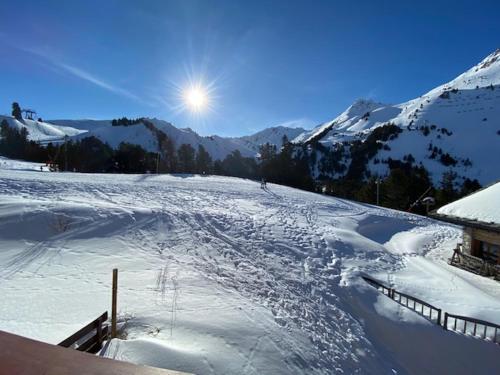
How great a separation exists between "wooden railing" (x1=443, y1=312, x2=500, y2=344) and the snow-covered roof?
5.91 m

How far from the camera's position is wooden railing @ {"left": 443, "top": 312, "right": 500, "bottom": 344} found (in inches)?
346

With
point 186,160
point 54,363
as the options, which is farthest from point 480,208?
point 186,160

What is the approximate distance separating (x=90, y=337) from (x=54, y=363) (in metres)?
4.75

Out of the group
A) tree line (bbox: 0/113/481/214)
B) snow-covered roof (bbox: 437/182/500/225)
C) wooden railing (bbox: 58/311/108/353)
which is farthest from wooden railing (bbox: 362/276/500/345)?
tree line (bbox: 0/113/481/214)

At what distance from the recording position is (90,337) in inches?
198

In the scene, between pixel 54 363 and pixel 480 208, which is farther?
pixel 480 208

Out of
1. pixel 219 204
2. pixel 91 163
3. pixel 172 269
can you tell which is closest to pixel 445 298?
pixel 172 269

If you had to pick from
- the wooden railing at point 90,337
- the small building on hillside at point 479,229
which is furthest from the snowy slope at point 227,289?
the small building on hillside at point 479,229

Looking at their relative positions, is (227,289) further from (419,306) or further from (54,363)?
(54,363)

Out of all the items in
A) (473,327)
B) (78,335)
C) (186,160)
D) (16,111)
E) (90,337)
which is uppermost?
(16,111)

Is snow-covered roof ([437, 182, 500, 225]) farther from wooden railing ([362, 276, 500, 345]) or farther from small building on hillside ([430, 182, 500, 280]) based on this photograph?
wooden railing ([362, 276, 500, 345])

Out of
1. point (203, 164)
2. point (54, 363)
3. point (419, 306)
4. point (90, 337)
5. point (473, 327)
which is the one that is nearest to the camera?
point (54, 363)

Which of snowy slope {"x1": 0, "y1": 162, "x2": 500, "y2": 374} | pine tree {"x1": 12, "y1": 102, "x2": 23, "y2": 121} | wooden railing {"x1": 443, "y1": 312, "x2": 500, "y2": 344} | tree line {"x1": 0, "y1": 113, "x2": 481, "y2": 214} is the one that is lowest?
wooden railing {"x1": 443, "y1": 312, "x2": 500, "y2": 344}

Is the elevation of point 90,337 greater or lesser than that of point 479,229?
lesser
